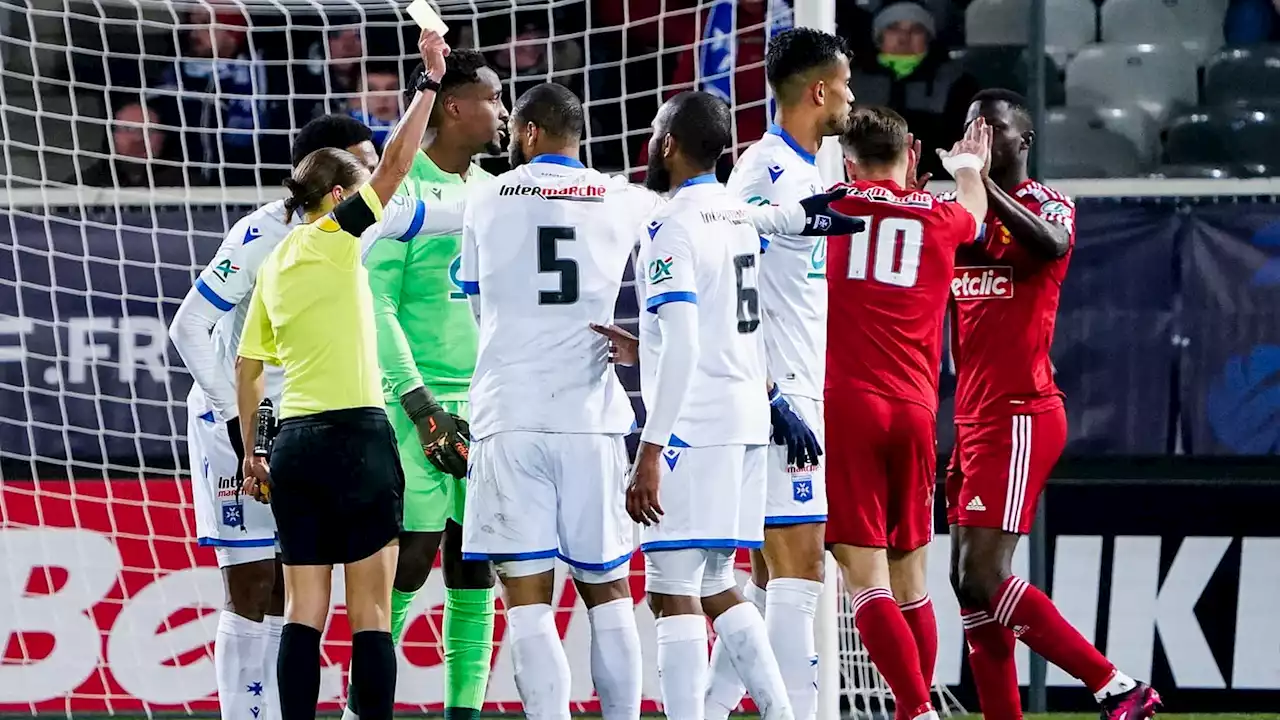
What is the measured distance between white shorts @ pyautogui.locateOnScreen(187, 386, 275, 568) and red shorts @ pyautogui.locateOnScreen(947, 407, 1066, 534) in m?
2.12

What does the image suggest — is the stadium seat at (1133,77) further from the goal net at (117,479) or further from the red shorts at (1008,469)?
the red shorts at (1008,469)

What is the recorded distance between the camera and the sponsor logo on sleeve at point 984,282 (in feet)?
18.9

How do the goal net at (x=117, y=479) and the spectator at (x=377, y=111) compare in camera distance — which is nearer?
the goal net at (x=117, y=479)

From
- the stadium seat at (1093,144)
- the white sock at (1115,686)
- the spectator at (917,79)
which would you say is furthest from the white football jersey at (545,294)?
the stadium seat at (1093,144)

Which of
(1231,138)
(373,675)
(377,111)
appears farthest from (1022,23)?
(373,675)

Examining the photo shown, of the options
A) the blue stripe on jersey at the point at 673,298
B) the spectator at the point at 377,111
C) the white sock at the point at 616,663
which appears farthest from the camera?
the spectator at the point at 377,111

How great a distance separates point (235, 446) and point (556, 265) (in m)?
1.18

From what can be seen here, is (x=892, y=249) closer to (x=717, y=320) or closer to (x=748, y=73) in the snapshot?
(x=717, y=320)

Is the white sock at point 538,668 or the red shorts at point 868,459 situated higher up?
the red shorts at point 868,459

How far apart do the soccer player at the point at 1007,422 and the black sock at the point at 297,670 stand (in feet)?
6.89

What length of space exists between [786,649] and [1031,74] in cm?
309

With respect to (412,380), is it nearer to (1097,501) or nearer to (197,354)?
(197,354)

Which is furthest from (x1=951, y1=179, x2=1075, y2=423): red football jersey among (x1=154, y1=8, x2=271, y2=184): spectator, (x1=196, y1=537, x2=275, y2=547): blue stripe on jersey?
(x1=154, y1=8, x2=271, y2=184): spectator

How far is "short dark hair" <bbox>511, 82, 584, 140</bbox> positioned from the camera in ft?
15.4
